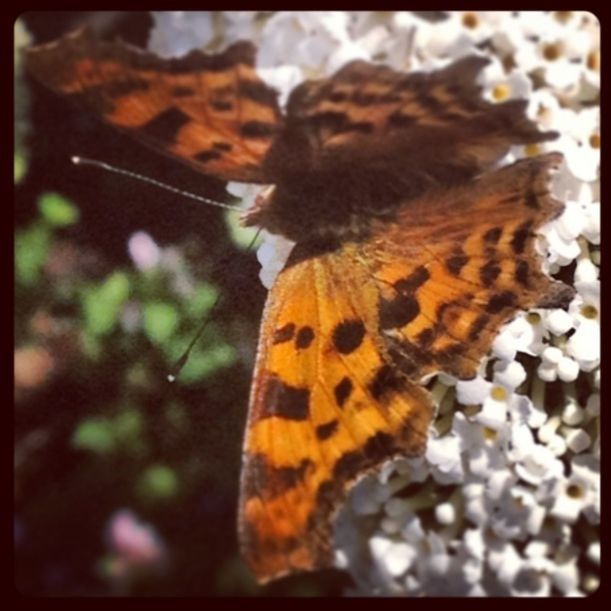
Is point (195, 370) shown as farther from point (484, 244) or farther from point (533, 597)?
point (533, 597)

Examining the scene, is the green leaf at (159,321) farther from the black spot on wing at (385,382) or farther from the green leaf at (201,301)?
the black spot on wing at (385,382)

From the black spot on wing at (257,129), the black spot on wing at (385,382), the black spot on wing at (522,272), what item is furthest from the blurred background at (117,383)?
the black spot on wing at (522,272)

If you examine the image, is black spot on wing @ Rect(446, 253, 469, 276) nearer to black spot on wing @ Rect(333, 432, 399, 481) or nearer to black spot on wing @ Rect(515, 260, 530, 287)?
black spot on wing @ Rect(515, 260, 530, 287)

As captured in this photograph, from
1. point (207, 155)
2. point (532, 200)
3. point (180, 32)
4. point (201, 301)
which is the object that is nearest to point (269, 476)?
point (201, 301)

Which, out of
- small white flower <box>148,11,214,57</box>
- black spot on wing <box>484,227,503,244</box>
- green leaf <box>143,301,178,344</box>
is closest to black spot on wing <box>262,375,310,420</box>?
green leaf <box>143,301,178,344</box>

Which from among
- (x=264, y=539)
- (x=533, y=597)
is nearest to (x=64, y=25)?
(x=264, y=539)
